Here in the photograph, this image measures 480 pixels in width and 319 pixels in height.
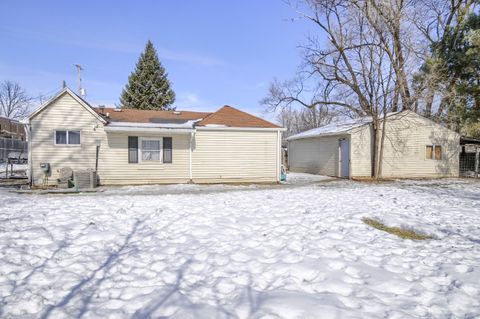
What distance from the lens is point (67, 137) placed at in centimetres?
1423

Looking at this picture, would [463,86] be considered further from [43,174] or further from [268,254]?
[43,174]

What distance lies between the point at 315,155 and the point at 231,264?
18.7 meters

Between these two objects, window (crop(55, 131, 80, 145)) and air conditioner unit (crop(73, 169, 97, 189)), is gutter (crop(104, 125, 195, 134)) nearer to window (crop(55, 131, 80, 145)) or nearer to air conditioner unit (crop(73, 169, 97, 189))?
window (crop(55, 131, 80, 145))

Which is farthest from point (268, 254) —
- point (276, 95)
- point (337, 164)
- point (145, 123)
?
point (276, 95)

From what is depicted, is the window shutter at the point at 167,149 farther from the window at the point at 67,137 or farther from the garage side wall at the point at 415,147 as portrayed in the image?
the garage side wall at the point at 415,147

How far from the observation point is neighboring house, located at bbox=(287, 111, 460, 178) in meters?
19.2

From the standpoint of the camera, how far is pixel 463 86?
18.6 meters

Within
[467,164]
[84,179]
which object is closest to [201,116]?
[84,179]

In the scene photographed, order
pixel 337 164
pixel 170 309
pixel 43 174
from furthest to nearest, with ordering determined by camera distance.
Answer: pixel 337 164 < pixel 43 174 < pixel 170 309

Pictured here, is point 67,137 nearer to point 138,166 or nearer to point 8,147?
point 138,166

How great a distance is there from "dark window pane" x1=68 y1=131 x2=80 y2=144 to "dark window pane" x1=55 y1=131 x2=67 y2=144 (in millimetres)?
195

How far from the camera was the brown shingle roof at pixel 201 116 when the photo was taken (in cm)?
1638

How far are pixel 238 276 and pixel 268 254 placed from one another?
3.00ft

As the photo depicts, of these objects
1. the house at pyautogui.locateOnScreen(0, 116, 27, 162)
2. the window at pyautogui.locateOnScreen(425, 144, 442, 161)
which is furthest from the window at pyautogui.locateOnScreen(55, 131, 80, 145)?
the window at pyautogui.locateOnScreen(425, 144, 442, 161)
